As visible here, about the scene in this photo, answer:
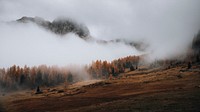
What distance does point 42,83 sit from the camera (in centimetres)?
19212

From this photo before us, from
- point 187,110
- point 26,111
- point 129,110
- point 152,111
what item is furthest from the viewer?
point 26,111

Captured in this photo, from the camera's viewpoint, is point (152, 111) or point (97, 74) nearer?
point (152, 111)

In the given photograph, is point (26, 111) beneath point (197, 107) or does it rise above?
beneath

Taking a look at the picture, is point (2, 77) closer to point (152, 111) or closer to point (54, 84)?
point (54, 84)

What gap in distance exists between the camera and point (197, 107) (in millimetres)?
28469

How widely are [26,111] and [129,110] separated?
32695 mm

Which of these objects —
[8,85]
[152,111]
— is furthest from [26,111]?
[8,85]

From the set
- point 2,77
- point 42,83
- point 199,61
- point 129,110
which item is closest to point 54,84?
point 42,83

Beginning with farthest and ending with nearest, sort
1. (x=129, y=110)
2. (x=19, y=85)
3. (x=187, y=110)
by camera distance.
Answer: (x=19, y=85), (x=129, y=110), (x=187, y=110)

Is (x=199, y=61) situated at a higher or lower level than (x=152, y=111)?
higher

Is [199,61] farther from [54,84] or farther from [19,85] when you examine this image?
[19,85]

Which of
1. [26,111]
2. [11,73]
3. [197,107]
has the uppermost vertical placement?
[11,73]

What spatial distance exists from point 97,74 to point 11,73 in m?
81.4

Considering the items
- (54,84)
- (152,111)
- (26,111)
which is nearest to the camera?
(152,111)
